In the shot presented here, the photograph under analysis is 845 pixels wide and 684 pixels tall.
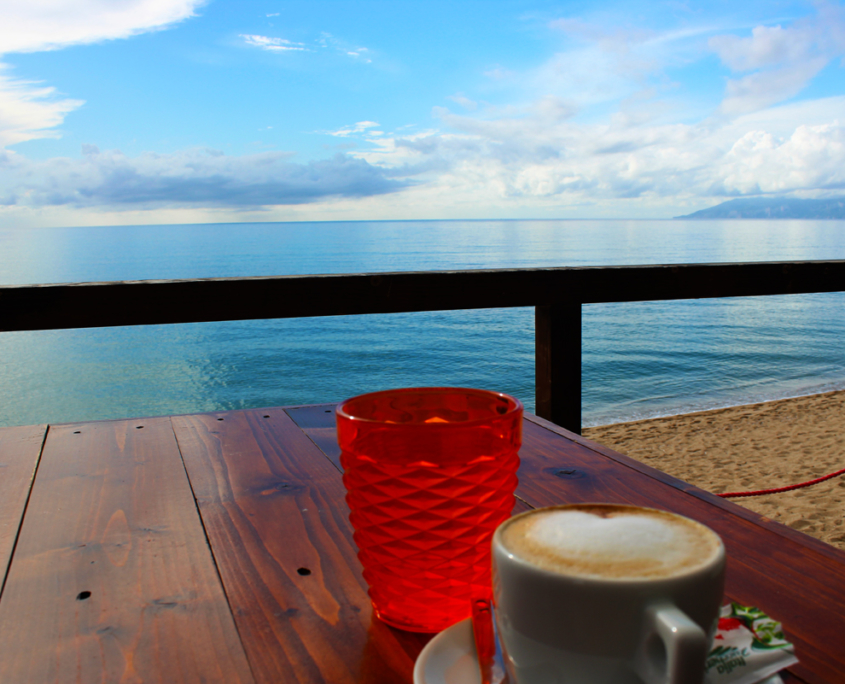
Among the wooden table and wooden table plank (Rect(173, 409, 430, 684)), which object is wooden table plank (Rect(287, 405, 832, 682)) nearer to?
the wooden table

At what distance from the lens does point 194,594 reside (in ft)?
1.61

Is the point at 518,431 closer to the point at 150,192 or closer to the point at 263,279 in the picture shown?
the point at 263,279

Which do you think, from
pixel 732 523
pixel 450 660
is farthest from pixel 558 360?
pixel 450 660

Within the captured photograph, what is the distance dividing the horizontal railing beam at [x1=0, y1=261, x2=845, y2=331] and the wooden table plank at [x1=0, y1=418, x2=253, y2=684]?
0.66 metres

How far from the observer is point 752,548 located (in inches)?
21.1

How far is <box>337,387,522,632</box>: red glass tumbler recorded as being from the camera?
392mm

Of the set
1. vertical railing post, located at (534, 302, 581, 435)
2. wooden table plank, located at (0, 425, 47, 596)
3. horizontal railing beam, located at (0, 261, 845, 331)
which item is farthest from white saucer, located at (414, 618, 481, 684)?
vertical railing post, located at (534, 302, 581, 435)

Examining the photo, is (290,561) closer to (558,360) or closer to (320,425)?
(320,425)

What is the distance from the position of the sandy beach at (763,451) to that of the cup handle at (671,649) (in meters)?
3.37

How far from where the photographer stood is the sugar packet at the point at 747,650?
346 mm

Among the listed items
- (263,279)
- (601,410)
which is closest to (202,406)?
(601,410)

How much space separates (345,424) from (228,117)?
91.3 metres

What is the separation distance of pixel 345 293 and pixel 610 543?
1.25 m

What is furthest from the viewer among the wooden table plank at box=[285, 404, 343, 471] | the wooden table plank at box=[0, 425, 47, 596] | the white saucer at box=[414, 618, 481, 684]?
the wooden table plank at box=[285, 404, 343, 471]
